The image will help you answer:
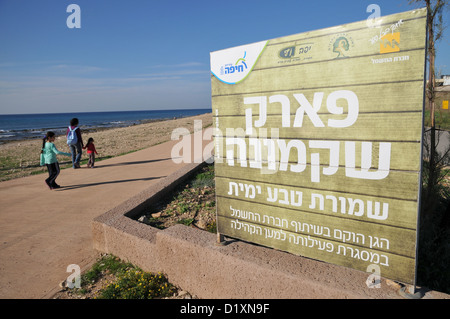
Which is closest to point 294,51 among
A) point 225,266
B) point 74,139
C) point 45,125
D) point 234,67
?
point 234,67

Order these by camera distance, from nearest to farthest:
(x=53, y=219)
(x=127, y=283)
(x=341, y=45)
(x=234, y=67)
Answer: (x=341, y=45) < (x=234, y=67) < (x=127, y=283) < (x=53, y=219)

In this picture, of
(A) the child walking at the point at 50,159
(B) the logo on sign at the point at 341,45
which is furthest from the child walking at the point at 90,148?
(B) the logo on sign at the point at 341,45

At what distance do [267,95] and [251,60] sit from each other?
0.39 meters

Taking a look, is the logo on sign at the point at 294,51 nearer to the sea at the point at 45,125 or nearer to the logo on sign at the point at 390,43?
the logo on sign at the point at 390,43

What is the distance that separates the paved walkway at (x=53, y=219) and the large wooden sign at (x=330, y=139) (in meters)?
2.86

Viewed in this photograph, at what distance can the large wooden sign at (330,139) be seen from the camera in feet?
7.36

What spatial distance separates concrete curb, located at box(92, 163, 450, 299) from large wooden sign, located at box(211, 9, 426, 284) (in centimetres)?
14

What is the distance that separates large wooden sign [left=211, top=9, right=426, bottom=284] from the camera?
224cm

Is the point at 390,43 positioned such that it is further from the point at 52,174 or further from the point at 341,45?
the point at 52,174

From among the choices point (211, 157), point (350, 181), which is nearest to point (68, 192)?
point (211, 157)

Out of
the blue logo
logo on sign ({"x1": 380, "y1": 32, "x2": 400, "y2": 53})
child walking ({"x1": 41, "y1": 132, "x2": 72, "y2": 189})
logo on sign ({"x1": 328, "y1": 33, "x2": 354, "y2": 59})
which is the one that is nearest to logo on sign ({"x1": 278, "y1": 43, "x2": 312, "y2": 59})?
logo on sign ({"x1": 328, "y1": 33, "x2": 354, "y2": 59})

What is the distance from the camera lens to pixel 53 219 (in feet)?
20.0

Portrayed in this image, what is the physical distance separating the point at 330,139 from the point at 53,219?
5710 millimetres

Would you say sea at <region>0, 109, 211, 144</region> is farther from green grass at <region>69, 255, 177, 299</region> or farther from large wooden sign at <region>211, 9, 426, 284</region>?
large wooden sign at <region>211, 9, 426, 284</region>
